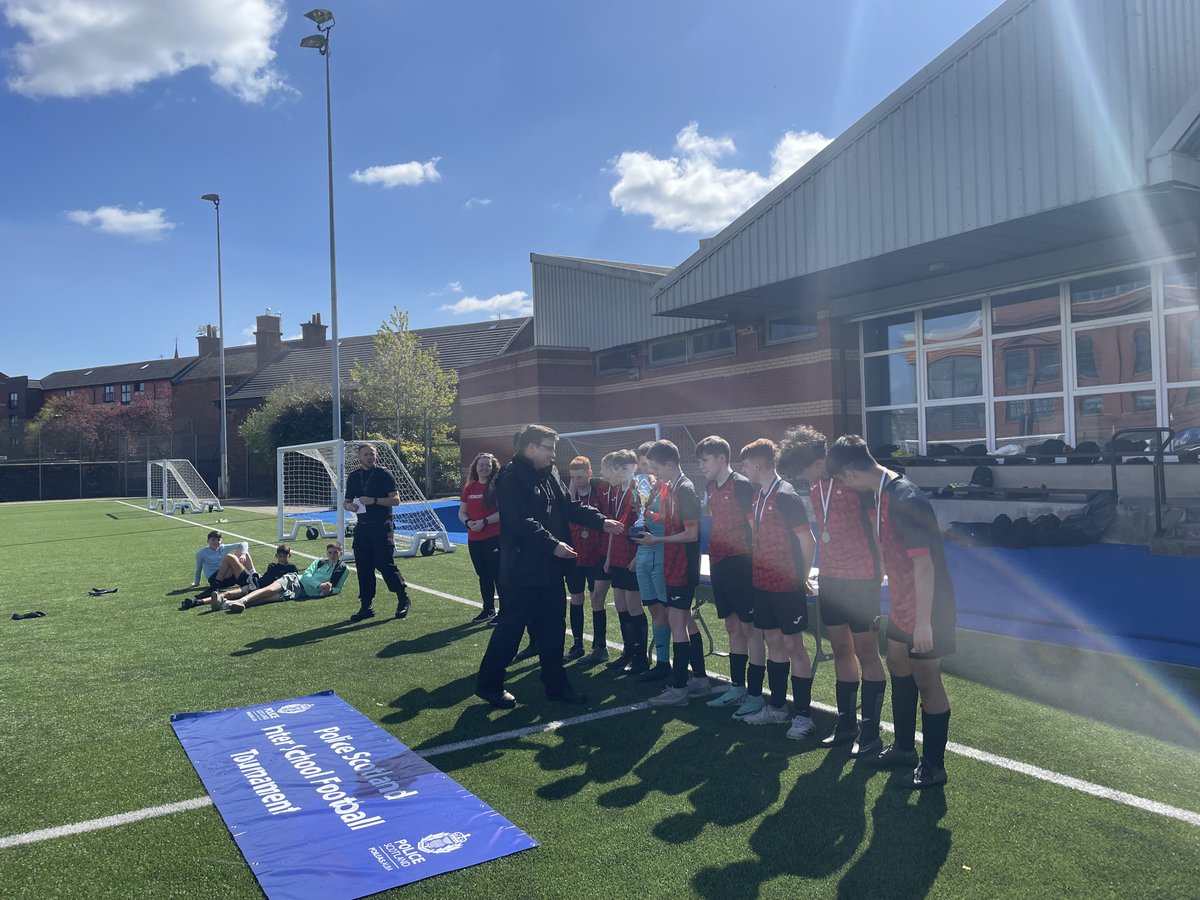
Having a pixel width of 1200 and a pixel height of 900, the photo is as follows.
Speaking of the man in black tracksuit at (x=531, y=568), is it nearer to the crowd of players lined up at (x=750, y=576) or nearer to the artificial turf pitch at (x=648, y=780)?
the crowd of players lined up at (x=750, y=576)

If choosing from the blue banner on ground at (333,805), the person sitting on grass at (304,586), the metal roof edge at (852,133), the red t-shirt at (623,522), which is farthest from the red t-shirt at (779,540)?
the metal roof edge at (852,133)

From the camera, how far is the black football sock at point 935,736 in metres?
4.44

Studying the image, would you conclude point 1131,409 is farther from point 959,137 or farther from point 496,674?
point 496,674

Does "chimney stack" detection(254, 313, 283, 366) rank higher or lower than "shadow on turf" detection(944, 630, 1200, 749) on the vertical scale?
higher

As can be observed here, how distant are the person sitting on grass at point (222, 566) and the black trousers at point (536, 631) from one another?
6411 millimetres

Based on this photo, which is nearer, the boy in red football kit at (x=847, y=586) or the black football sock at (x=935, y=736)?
the black football sock at (x=935, y=736)

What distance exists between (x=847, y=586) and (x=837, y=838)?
1.49 meters

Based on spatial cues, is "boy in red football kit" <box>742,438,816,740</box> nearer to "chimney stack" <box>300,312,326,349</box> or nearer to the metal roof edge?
the metal roof edge

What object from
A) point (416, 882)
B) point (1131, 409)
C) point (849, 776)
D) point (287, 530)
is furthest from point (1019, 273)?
point (287, 530)

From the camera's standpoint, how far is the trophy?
608 centimetres

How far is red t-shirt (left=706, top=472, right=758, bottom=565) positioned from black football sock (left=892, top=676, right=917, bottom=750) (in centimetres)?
143

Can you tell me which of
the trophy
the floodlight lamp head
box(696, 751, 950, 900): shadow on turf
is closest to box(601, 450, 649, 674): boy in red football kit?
the trophy

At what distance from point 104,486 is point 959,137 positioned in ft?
169

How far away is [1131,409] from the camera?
1362 cm
